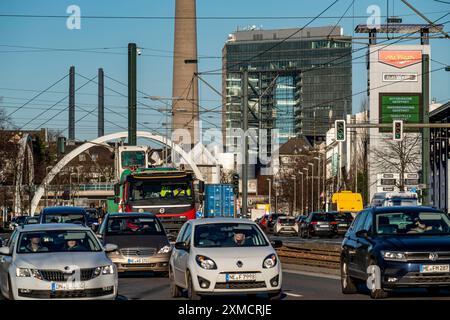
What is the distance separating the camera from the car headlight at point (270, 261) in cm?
1914

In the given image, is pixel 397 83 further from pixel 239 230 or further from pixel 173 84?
pixel 239 230

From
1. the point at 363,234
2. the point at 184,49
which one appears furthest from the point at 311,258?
the point at 184,49

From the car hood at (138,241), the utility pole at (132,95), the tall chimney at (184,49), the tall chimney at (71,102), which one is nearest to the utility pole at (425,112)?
the utility pole at (132,95)

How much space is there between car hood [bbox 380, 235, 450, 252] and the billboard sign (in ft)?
285

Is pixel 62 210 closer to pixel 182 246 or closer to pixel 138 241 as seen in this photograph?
pixel 138 241

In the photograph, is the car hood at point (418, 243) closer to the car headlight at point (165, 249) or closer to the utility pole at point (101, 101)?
the car headlight at point (165, 249)

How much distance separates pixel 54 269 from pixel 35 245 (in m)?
1.40

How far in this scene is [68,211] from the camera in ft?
130

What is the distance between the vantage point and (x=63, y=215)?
39031mm

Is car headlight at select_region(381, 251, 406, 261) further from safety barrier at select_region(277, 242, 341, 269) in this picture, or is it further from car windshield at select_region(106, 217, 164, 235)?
safety barrier at select_region(277, 242, 341, 269)

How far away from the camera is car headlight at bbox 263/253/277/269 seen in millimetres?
19141

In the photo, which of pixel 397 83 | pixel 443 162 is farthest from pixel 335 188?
pixel 443 162

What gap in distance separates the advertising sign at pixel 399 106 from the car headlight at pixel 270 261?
6825cm

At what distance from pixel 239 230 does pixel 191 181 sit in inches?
850
